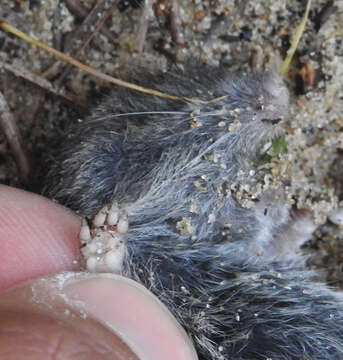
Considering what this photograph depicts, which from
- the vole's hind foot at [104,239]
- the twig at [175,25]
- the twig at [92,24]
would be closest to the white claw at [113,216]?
the vole's hind foot at [104,239]

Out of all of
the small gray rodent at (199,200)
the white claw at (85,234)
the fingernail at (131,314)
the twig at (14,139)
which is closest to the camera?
the fingernail at (131,314)

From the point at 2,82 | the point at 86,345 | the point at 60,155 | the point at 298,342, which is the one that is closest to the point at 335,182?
the point at 298,342

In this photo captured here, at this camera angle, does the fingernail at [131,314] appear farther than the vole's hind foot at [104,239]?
No

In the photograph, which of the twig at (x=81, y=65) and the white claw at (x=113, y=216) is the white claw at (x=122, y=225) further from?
the twig at (x=81, y=65)

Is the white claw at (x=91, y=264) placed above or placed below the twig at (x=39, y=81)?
below

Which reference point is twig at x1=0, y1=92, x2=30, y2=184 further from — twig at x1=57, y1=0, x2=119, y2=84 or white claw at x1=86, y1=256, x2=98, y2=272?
white claw at x1=86, y1=256, x2=98, y2=272

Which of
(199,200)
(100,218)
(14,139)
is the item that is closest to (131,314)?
(100,218)

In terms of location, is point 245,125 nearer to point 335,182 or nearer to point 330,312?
point 335,182
